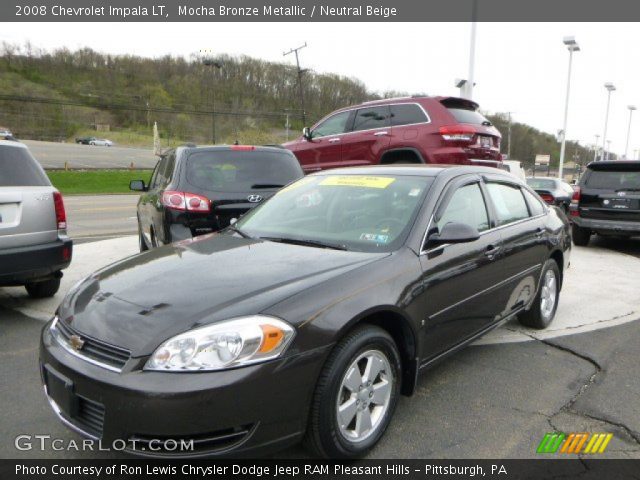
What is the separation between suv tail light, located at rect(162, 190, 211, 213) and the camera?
5258 millimetres

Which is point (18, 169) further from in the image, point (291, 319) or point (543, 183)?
point (543, 183)

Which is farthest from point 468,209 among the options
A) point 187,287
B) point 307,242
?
point 187,287

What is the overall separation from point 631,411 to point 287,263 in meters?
2.41

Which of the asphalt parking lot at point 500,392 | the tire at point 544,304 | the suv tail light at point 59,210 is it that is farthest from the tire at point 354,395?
the suv tail light at point 59,210

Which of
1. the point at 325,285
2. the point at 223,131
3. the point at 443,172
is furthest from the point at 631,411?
the point at 223,131

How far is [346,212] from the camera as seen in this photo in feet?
11.8

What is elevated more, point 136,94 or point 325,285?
point 136,94

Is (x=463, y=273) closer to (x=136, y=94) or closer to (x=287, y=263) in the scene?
(x=287, y=263)

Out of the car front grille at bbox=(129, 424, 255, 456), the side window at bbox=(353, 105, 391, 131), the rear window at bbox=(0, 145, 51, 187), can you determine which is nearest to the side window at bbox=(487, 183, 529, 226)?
the car front grille at bbox=(129, 424, 255, 456)

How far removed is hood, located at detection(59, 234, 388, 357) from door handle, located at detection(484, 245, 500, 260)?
1.14 metres

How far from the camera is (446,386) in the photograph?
360cm

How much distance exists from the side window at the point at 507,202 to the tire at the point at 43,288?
4555mm

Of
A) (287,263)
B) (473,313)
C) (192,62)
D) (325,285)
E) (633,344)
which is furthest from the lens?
(192,62)

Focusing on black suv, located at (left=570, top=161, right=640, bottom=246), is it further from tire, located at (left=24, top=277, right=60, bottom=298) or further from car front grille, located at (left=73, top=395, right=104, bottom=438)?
car front grille, located at (left=73, top=395, right=104, bottom=438)
